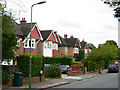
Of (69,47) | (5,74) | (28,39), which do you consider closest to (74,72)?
(28,39)

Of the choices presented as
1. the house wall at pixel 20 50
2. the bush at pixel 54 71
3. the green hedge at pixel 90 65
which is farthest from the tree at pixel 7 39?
the green hedge at pixel 90 65

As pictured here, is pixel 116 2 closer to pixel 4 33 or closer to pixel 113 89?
pixel 113 89

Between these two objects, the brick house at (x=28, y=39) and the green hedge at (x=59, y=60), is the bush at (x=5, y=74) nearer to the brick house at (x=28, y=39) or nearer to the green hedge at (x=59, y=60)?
the brick house at (x=28, y=39)

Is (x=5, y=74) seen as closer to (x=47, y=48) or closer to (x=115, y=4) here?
(x=115, y=4)

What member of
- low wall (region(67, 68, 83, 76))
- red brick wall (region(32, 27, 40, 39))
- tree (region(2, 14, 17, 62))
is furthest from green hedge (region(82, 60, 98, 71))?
tree (region(2, 14, 17, 62))

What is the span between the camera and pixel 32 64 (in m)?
19.0

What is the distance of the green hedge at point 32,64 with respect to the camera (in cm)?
1842

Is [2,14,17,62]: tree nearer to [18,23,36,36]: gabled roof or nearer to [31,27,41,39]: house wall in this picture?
[18,23,36,36]: gabled roof

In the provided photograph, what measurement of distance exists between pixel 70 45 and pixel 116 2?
151 ft

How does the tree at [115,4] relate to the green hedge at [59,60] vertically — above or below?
above

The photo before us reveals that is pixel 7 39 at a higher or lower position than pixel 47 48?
lower

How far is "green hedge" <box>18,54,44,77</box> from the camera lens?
18422mm

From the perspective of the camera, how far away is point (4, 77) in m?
15.0

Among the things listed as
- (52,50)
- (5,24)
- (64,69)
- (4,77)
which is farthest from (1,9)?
(52,50)
